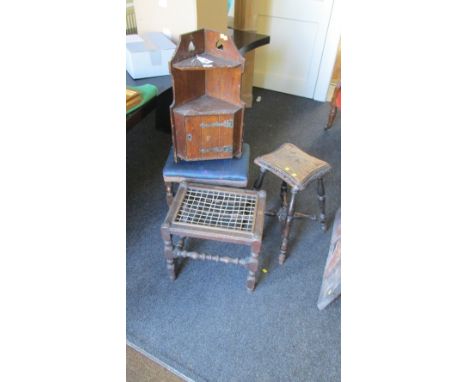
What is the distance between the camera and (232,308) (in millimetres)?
1418

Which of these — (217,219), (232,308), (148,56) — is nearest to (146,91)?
(148,56)

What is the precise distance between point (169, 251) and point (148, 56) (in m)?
1.07

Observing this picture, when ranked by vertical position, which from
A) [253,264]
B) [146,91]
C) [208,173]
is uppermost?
[146,91]

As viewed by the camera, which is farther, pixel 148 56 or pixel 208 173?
pixel 148 56

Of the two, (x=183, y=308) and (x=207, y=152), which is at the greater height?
(x=207, y=152)

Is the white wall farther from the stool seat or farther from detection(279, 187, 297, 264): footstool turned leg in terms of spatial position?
detection(279, 187, 297, 264): footstool turned leg

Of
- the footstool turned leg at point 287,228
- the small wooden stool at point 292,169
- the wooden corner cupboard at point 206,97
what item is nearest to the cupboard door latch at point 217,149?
the wooden corner cupboard at point 206,97

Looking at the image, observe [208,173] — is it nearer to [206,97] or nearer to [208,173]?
[208,173]

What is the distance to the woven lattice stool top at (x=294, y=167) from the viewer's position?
Result: 1.41 m
